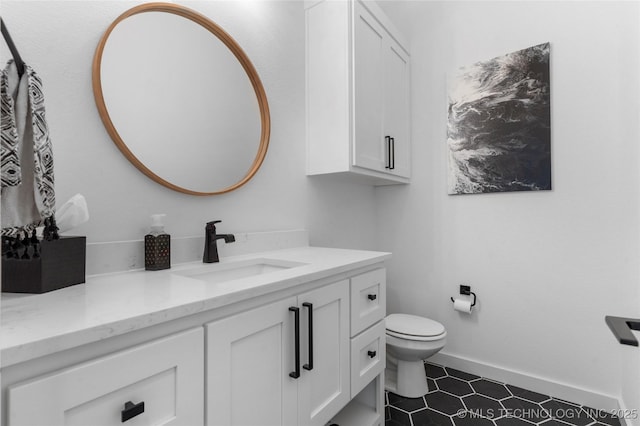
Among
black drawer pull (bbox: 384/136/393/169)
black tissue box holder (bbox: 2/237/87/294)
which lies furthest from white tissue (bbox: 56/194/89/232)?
black drawer pull (bbox: 384/136/393/169)

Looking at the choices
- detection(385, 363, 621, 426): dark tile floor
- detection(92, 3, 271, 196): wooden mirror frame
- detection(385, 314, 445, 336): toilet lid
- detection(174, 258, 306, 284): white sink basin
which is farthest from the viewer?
detection(385, 314, 445, 336): toilet lid

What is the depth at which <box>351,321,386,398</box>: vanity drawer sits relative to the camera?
1313mm

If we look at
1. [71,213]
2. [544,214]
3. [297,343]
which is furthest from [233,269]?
[544,214]

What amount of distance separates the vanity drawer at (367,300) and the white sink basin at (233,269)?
0.84 ft

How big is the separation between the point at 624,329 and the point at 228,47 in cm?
171

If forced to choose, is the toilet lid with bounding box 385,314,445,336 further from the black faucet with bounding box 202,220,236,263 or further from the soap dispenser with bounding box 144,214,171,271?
the soap dispenser with bounding box 144,214,171,271

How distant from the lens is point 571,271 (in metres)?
1.86

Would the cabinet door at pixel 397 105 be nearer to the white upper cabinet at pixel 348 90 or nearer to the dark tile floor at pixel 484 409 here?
the white upper cabinet at pixel 348 90

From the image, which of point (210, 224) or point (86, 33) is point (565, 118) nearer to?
point (210, 224)

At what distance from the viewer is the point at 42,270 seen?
780 millimetres

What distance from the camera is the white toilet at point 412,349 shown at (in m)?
1.83

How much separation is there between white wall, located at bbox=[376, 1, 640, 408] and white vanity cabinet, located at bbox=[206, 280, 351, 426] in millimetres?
1304

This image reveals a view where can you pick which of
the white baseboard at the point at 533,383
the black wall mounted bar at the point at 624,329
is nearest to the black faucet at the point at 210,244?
the black wall mounted bar at the point at 624,329

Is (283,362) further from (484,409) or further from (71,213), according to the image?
(484,409)
